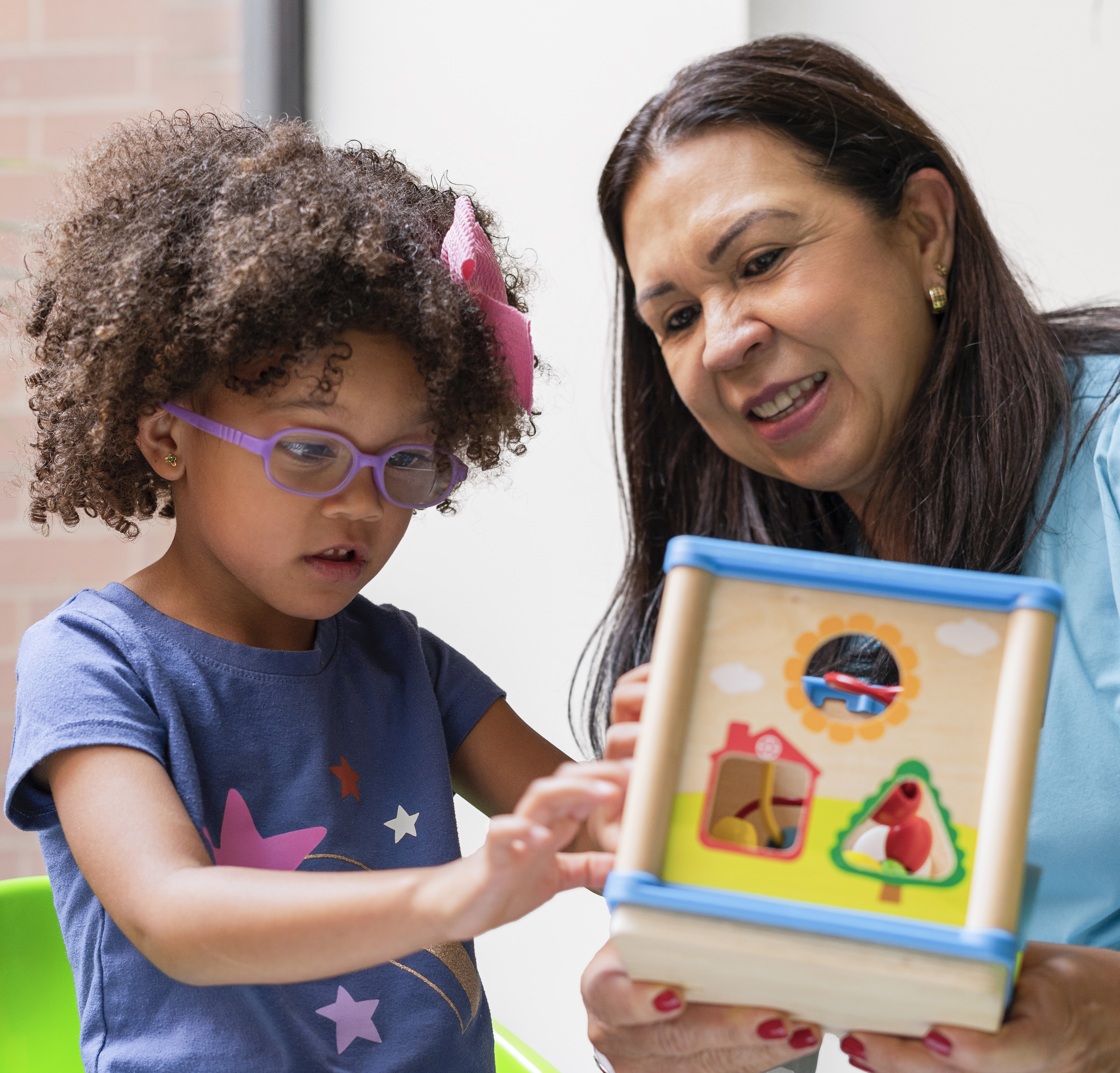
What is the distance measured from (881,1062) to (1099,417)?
0.65 m

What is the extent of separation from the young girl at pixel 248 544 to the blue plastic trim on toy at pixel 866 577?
0.26 metres

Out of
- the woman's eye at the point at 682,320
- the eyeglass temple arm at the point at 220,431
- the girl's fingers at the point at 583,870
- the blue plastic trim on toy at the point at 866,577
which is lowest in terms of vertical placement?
the girl's fingers at the point at 583,870

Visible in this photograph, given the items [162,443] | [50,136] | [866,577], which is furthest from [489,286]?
[50,136]

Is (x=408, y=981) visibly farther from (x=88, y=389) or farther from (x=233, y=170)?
(x=233, y=170)

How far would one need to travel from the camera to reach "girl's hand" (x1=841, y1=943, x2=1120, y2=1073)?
0.66 metres

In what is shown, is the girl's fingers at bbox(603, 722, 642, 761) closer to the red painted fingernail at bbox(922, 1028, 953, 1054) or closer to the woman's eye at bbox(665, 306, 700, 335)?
the red painted fingernail at bbox(922, 1028, 953, 1054)

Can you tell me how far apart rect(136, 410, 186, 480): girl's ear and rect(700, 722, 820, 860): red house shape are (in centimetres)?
55

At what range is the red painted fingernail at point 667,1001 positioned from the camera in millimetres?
674

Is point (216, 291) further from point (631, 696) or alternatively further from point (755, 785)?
point (755, 785)

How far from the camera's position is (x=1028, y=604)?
1.93 feet

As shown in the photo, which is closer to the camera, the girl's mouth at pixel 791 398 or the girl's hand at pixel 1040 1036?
the girl's hand at pixel 1040 1036

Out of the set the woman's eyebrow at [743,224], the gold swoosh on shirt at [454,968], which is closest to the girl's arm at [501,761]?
the gold swoosh on shirt at [454,968]

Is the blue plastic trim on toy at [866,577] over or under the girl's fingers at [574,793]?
over

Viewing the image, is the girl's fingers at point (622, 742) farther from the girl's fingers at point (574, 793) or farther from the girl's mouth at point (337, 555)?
the girl's mouth at point (337, 555)
